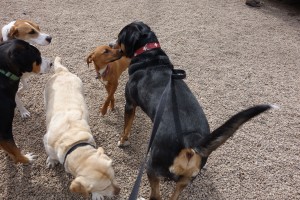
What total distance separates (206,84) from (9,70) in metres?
3.17

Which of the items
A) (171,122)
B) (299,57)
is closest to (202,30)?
(299,57)

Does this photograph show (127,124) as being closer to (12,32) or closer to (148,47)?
(148,47)

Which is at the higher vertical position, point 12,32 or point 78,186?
point 12,32

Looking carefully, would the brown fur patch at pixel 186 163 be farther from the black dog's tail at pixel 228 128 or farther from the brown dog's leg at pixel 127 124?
the brown dog's leg at pixel 127 124

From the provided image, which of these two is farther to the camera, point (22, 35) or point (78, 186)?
point (22, 35)

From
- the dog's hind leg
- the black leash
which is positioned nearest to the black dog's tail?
the black leash

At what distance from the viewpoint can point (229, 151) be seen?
390 centimetres

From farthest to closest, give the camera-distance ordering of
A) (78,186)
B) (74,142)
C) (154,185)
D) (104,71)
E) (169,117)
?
(104,71)
(154,185)
(74,142)
(169,117)
(78,186)

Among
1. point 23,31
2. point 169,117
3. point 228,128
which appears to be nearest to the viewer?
point 228,128

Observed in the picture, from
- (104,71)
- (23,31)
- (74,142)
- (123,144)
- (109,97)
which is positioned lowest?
(123,144)

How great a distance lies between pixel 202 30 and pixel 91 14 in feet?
8.46

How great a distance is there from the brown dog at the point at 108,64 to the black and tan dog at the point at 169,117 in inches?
9.0

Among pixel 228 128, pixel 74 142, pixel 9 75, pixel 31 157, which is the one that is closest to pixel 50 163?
pixel 31 157

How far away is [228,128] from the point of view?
212cm
